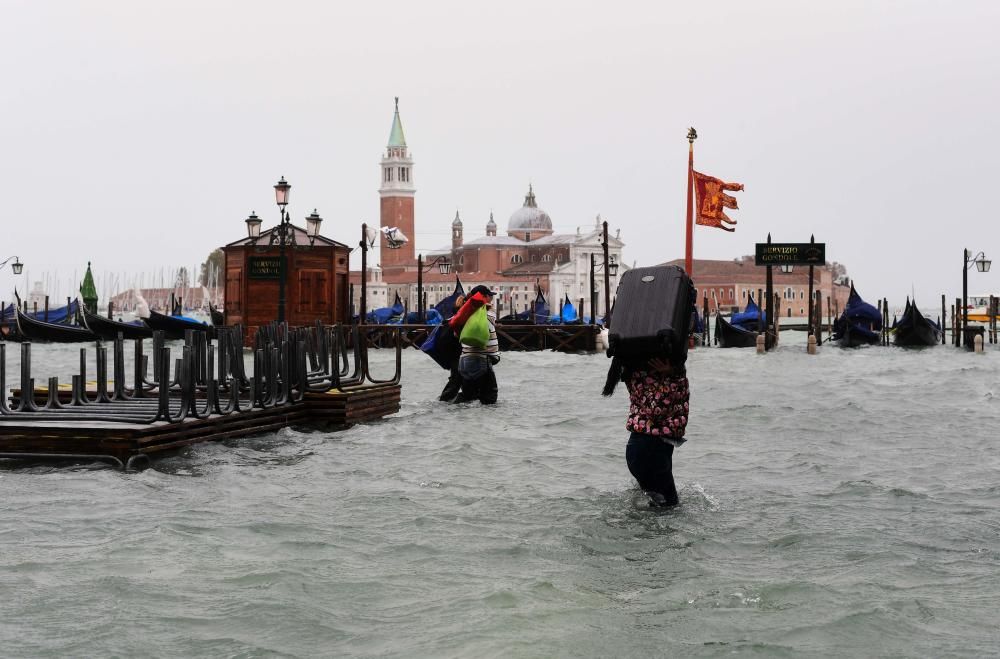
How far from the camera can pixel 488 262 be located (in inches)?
4877

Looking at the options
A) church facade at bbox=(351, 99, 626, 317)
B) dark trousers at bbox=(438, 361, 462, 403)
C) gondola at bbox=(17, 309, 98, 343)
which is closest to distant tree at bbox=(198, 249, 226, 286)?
church facade at bbox=(351, 99, 626, 317)

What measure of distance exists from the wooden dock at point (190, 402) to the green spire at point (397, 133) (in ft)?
363

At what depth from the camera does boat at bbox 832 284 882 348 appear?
165ft

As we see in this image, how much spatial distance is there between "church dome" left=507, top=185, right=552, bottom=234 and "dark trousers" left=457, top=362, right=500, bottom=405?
375 ft

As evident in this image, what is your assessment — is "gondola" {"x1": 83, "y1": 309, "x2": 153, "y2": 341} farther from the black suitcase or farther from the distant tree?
the distant tree

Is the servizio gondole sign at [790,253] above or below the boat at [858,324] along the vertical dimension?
above

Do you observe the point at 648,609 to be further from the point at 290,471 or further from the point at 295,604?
the point at 290,471

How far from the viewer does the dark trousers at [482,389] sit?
15.6m

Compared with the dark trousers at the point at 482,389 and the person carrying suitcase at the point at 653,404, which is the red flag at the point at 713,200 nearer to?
the dark trousers at the point at 482,389

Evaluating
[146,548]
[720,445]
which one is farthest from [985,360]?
[146,548]

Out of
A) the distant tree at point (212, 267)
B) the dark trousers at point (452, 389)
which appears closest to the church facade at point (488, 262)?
the distant tree at point (212, 267)

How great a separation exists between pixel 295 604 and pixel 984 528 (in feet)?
13.8

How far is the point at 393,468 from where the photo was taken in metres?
10.3

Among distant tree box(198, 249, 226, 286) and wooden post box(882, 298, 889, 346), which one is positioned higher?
distant tree box(198, 249, 226, 286)
